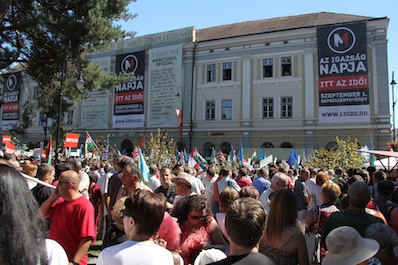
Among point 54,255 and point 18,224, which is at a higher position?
point 18,224

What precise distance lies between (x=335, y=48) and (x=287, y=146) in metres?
8.49

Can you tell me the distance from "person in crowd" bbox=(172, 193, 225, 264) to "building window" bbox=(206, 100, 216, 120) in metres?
28.1

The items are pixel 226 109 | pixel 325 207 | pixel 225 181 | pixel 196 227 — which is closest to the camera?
pixel 196 227

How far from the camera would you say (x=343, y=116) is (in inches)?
1041

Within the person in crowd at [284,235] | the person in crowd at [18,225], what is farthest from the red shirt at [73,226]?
the person in crowd at [284,235]

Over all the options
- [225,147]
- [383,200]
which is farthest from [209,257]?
[225,147]

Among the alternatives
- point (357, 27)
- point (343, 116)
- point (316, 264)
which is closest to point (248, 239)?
point (316, 264)

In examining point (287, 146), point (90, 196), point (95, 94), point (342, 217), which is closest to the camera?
point (342, 217)

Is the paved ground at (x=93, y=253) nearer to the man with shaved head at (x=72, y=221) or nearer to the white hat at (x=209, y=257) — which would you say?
the man with shaved head at (x=72, y=221)

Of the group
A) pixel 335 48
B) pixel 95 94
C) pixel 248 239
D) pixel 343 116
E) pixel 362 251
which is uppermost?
pixel 335 48

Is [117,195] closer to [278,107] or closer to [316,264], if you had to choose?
[316,264]

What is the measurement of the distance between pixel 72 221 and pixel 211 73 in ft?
96.5

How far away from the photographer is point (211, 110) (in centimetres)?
3195

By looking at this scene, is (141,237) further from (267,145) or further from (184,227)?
(267,145)
